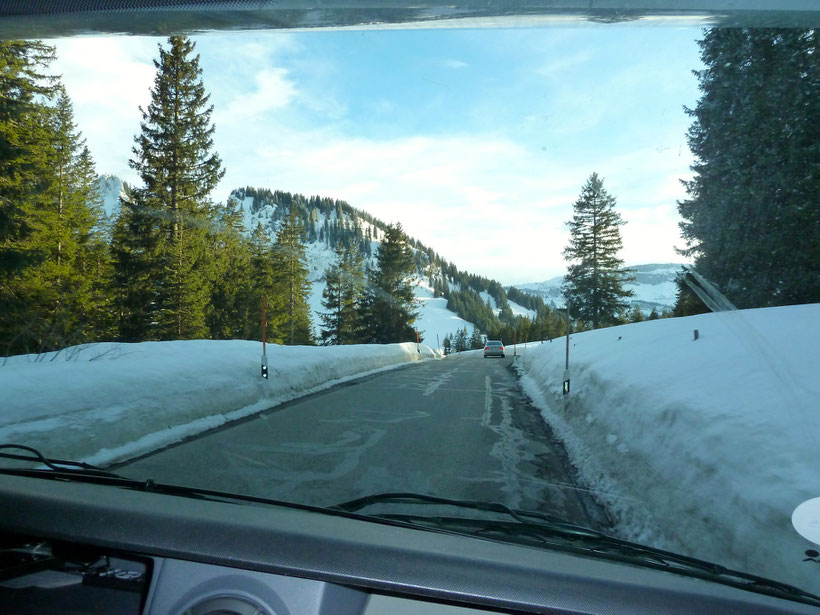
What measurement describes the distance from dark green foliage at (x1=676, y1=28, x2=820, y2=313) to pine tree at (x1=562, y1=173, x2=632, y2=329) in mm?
1552

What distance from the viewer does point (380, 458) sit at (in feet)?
16.6

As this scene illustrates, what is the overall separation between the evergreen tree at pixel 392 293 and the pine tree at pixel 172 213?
19.0 m

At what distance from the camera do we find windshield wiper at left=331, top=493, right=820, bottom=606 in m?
1.63

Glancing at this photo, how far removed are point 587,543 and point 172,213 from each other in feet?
87.5

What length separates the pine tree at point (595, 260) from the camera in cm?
607

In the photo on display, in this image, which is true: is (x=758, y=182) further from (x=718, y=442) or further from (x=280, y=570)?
(x=280, y=570)

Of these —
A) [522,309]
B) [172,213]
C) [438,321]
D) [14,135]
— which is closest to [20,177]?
[14,135]

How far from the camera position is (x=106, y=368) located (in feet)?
21.8

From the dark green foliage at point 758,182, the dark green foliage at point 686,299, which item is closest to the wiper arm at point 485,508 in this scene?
the dark green foliage at point 758,182

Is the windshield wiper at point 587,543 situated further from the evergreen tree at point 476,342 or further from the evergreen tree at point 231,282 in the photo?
the evergreen tree at point 476,342

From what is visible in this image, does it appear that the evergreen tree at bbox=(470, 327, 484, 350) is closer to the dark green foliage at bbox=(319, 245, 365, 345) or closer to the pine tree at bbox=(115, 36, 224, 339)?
the dark green foliage at bbox=(319, 245, 365, 345)

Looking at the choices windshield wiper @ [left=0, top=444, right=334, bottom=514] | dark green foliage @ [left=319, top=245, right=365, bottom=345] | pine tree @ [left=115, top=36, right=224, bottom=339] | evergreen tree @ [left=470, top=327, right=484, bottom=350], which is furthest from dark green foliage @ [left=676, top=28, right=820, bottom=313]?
evergreen tree @ [left=470, top=327, right=484, bottom=350]

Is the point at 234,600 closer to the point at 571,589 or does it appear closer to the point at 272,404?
the point at 571,589

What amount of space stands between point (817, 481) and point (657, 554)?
55.5 inches
